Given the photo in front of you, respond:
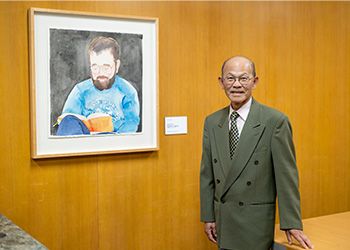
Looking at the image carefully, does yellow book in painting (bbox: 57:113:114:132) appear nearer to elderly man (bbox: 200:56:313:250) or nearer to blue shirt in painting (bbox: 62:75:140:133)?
blue shirt in painting (bbox: 62:75:140:133)

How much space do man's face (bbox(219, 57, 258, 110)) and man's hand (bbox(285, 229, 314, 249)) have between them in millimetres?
665

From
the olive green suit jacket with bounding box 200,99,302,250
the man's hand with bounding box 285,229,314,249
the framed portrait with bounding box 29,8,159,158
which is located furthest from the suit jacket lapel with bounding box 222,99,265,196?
the framed portrait with bounding box 29,8,159,158

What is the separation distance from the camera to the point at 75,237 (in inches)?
112

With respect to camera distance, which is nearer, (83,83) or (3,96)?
(3,96)

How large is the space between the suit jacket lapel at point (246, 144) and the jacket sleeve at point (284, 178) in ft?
0.29

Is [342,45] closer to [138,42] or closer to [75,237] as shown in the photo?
[138,42]

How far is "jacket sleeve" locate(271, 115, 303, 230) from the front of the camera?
7.88 feet

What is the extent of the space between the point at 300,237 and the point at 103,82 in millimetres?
1346

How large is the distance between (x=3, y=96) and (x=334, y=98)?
7.79 feet

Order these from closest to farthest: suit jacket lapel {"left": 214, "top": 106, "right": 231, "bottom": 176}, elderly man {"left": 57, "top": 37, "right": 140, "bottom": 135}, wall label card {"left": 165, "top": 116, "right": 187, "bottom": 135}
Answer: suit jacket lapel {"left": 214, "top": 106, "right": 231, "bottom": 176} → elderly man {"left": 57, "top": 37, "right": 140, "bottom": 135} → wall label card {"left": 165, "top": 116, "right": 187, "bottom": 135}

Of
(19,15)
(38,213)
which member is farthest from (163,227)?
(19,15)

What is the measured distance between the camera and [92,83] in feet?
9.29

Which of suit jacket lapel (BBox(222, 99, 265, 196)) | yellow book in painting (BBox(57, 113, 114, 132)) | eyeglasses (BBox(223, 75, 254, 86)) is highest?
eyeglasses (BBox(223, 75, 254, 86))

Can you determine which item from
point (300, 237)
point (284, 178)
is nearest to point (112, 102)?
point (284, 178)
